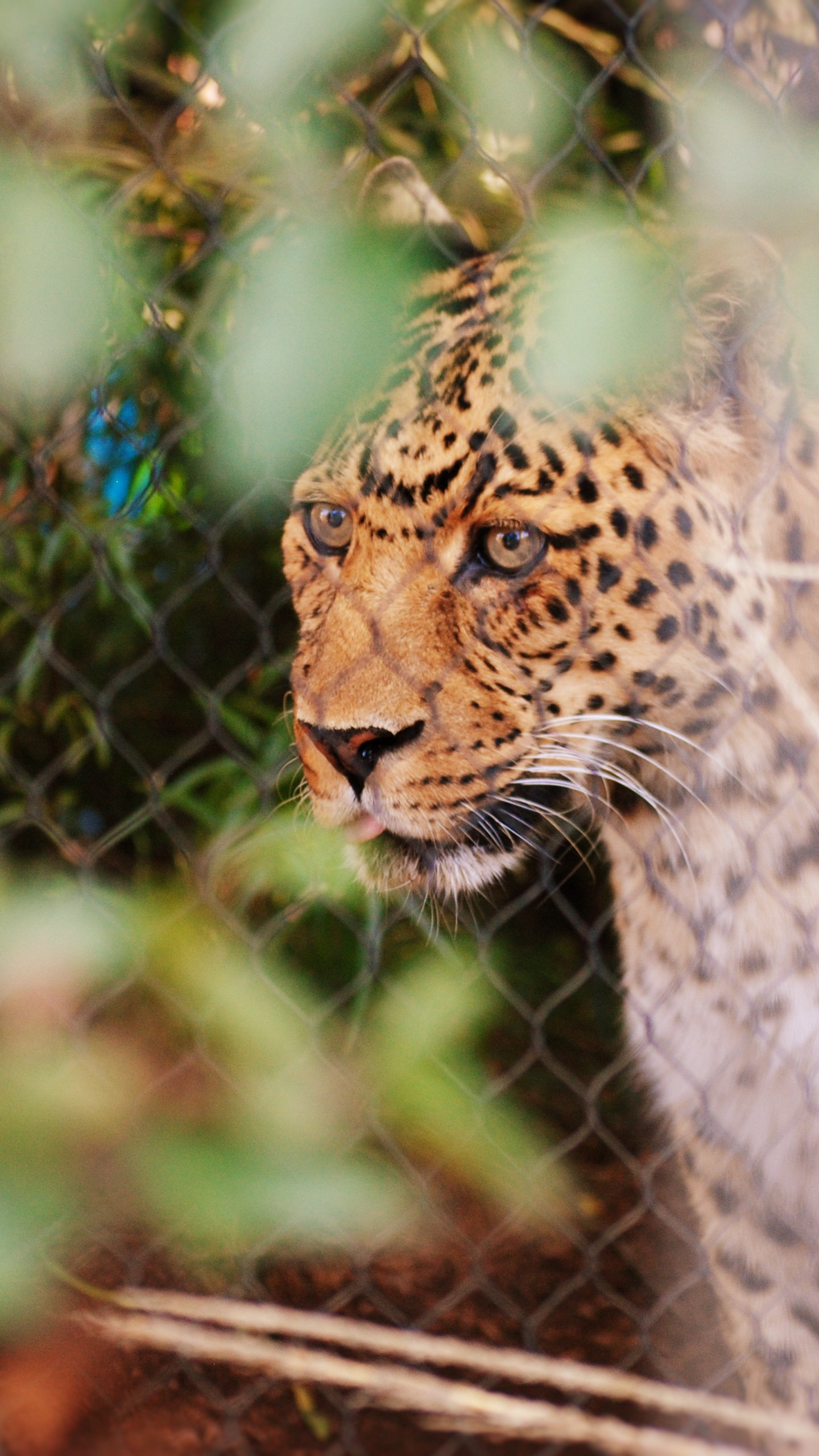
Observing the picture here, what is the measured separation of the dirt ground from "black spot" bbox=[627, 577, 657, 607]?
2.77 ft

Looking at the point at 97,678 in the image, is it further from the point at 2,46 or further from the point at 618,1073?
the point at 2,46

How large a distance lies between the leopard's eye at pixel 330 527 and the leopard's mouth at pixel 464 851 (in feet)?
1.45

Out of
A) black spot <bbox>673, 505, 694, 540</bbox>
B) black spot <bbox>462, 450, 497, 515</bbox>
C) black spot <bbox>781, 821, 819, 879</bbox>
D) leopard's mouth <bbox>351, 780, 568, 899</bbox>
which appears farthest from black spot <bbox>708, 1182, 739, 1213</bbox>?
black spot <bbox>462, 450, 497, 515</bbox>

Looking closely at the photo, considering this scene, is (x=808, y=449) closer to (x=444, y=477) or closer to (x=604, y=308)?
(x=444, y=477)

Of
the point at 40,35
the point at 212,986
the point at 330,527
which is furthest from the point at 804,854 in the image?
the point at 40,35

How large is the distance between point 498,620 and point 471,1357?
1273 mm

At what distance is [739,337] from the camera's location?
1.58m

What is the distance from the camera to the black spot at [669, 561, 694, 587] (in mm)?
1662

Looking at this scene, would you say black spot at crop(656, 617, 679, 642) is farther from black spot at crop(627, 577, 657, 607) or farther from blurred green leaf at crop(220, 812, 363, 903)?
blurred green leaf at crop(220, 812, 363, 903)

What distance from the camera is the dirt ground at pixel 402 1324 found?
6.24 feet

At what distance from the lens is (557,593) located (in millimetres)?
1640

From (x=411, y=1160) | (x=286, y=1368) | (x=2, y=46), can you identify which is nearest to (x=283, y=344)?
(x=2, y=46)

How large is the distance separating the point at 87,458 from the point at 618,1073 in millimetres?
1824

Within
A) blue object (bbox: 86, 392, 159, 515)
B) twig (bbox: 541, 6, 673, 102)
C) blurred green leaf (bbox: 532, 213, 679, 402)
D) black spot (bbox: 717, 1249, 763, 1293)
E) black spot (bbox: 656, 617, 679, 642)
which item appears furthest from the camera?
twig (bbox: 541, 6, 673, 102)
